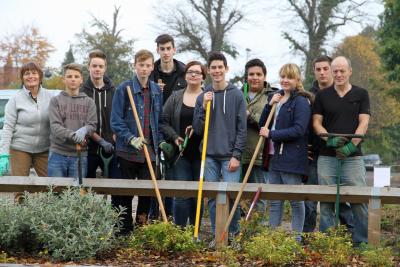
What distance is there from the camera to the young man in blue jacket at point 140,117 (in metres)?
7.20

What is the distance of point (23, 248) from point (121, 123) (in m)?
1.61

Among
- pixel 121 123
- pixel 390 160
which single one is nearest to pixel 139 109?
pixel 121 123

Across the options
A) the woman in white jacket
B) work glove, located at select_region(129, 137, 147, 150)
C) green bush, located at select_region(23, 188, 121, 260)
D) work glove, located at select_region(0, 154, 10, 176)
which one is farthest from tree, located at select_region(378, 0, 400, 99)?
green bush, located at select_region(23, 188, 121, 260)

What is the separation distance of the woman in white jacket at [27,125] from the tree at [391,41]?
25445mm

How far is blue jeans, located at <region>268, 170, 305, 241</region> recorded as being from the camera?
22.8 ft

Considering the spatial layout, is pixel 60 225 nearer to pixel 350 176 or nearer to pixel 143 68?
pixel 143 68

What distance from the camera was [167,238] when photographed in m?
6.25

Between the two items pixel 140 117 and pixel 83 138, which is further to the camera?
pixel 140 117

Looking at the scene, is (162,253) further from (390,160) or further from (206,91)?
(390,160)

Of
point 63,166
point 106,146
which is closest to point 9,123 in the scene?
point 63,166

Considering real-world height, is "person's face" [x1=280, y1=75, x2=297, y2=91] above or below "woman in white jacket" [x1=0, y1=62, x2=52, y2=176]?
above

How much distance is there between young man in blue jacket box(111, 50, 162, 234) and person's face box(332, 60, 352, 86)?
6.13 feet

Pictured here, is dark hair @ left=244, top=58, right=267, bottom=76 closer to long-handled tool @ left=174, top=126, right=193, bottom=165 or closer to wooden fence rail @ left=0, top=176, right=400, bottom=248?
long-handled tool @ left=174, top=126, right=193, bottom=165

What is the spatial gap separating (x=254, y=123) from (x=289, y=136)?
0.76 meters
